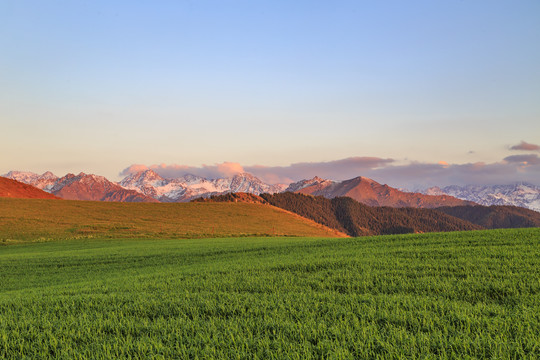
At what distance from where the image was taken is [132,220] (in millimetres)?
79625

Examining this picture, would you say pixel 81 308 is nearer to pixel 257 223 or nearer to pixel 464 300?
pixel 464 300

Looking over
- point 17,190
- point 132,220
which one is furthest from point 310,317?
point 17,190

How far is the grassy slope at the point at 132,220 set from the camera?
6088 cm

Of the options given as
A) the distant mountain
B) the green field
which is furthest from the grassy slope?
the distant mountain

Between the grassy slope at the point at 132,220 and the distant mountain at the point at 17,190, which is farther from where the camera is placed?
the distant mountain at the point at 17,190

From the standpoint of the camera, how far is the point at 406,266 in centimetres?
1152

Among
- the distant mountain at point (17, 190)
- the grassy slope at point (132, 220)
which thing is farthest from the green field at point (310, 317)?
the distant mountain at point (17, 190)

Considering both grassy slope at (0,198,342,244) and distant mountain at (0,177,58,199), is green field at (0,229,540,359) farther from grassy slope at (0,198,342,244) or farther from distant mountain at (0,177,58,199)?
distant mountain at (0,177,58,199)

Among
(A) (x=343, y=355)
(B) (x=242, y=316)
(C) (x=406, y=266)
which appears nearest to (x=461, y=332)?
(A) (x=343, y=355)

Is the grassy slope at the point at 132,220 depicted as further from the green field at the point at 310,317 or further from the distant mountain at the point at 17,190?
the distant mountain at the point at 17,190

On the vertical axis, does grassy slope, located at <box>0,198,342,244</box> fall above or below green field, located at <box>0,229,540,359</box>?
below

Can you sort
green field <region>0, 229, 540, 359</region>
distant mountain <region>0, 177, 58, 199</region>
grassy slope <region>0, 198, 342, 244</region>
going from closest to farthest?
green field <region>0, 229, 540, 359</region> < grassy slope <region>0, 198, 342, 244</region> < distant mountain <region>0, 177, 58, 199</region>

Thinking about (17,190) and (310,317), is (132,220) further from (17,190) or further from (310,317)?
(17,190)

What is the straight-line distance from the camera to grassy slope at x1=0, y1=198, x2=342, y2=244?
60875mm
